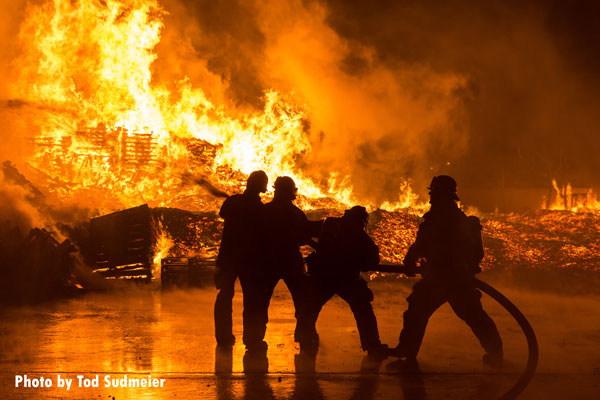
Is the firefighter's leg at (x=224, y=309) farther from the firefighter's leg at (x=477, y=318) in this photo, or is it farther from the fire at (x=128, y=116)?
the fire at (x=128, y=116)

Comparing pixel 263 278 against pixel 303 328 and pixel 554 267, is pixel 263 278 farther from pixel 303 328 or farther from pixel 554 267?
pixel 554 267

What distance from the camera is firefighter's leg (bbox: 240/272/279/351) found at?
301 inches

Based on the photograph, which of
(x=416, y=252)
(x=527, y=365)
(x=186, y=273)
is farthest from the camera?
(x=186, y=273)

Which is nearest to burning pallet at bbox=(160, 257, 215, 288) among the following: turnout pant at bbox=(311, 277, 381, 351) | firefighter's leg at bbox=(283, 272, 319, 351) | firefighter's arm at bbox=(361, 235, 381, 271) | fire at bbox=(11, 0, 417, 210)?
fire at bbox=(11, 0, 417, 210)

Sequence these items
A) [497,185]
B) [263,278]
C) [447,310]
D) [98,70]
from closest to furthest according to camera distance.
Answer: [263,278] → [447,310] → [98,70] → [497,185]

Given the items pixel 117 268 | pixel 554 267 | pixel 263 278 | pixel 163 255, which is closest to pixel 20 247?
pixel 117 268

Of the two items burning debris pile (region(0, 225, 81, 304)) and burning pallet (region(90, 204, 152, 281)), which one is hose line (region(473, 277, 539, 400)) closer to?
burning debris pile (region(0, 225, 81, 304))

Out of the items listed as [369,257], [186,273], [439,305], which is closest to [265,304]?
[369,257]

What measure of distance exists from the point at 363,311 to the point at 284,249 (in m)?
1.06

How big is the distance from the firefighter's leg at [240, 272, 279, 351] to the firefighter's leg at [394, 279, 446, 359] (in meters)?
1.47

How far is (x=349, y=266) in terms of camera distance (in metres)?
7.50

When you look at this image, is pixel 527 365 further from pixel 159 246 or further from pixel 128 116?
pixel 128 116

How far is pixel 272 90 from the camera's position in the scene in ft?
84.0

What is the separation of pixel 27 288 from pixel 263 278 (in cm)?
720
